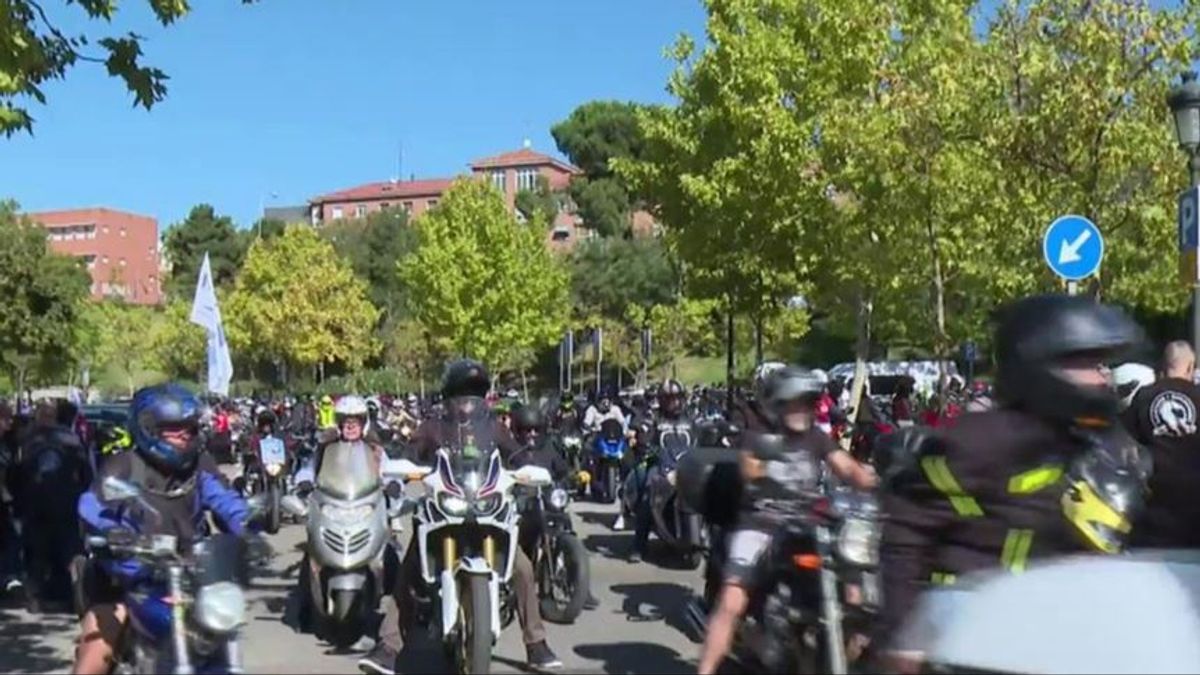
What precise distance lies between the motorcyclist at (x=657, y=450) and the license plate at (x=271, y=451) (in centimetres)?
402

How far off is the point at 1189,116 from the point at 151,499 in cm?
829

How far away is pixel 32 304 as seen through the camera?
156 feet

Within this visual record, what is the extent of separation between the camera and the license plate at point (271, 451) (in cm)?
1797

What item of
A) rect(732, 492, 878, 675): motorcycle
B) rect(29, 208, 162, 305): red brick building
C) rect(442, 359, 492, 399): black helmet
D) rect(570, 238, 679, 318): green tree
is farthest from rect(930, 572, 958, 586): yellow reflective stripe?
rect(29, 208, 162, 305): red brick building

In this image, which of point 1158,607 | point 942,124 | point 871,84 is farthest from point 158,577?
point 871,84

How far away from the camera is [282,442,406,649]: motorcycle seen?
9.15m

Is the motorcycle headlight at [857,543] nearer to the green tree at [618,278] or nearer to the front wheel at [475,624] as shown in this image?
the front wheel at [475,624]

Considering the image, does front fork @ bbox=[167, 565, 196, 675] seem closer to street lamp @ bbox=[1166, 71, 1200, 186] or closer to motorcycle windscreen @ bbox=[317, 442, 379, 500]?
motorcycle windscreen @ bbox=[317, 442, 379, 500]

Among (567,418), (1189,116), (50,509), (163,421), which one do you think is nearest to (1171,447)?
(163,421)

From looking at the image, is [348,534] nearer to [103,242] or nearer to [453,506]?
[453,506]

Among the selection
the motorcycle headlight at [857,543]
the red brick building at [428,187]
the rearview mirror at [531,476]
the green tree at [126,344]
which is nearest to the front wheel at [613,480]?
the rearview mirror at [531,476]

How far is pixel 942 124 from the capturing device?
19.1 meters

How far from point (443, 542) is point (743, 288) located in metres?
21.6

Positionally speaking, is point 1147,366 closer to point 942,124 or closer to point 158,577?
point 158,577
